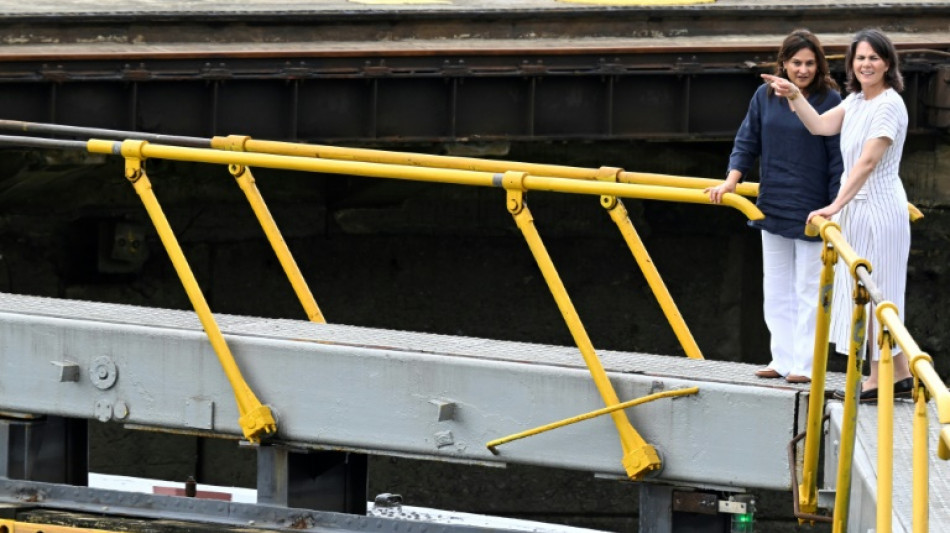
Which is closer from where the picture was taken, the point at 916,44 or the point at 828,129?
the point at 828,129

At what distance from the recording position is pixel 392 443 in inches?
269

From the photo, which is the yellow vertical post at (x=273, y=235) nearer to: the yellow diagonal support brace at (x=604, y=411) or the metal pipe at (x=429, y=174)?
the metal pipe at (x=429, y=174)

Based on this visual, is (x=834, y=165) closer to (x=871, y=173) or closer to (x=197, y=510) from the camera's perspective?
(x=871, y=173)

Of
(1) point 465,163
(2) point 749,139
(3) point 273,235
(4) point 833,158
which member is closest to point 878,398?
(4) point 833,158

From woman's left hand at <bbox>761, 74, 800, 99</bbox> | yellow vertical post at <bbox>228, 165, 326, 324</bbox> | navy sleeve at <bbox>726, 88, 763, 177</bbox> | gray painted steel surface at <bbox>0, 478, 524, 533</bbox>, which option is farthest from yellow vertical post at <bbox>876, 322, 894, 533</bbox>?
yellow vertical post at <bbox>228, 165, 326, 324</bbox>

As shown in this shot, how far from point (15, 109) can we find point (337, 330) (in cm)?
749

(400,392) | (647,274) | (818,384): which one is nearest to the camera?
(818,384)

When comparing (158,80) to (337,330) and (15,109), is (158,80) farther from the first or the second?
(337,330)

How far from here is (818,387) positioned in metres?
5.49

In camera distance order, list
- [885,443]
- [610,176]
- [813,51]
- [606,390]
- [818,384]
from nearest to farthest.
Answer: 1. [885,443]
2. [818,384]
3. [813,51]
4. [606,390]
5. [610,176]

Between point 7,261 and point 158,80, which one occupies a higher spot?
point 158,80

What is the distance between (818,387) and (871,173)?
89 centimetres

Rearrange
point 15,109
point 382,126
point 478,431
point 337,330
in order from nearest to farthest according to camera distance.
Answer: point 478,431
point 337,330
point 15,109
point 382,126

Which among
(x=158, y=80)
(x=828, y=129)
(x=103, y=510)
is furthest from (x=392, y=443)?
(x=158, y=80)
